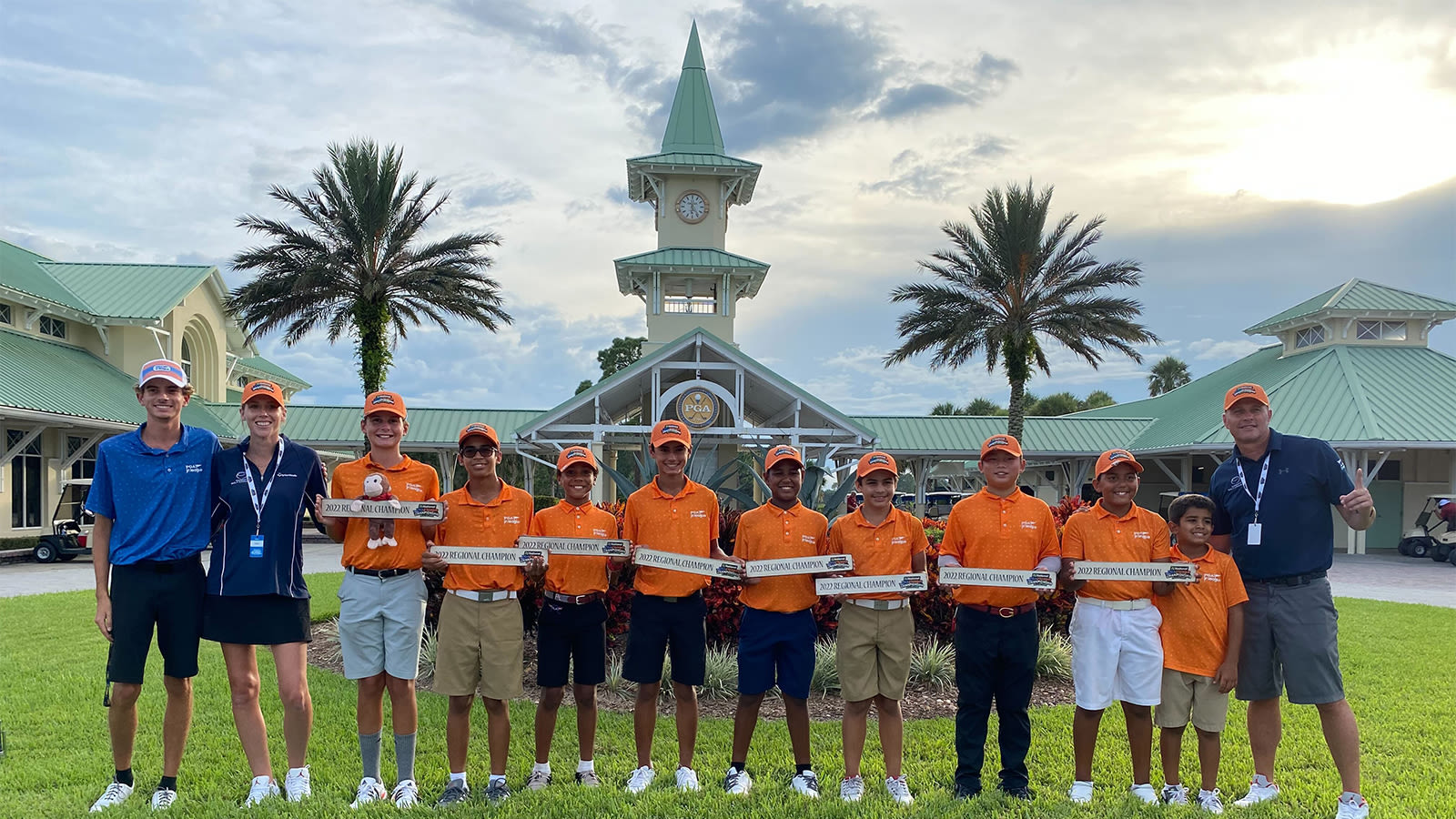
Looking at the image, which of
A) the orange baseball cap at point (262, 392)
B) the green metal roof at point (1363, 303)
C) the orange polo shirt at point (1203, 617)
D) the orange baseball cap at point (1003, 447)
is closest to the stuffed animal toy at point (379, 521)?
the orange baseball cap at point (262, 392)

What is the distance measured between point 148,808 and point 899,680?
159 inches

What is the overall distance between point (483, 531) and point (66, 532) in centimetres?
2089

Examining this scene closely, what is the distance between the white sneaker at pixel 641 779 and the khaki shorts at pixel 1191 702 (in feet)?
9.29

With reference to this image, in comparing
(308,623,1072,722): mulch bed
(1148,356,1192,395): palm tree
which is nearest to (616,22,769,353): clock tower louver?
(308,623,1072,722): mulch bed

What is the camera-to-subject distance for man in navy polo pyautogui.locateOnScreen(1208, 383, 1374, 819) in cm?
475

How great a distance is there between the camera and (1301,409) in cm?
2423

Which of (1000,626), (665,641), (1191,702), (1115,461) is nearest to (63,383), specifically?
(665,641)

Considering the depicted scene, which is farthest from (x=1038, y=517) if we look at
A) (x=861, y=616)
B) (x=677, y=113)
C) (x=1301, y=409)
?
(x=677, y=113)

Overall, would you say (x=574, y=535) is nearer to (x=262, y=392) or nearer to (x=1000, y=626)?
(x=262, y=392)

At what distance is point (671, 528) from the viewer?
17.1 ft

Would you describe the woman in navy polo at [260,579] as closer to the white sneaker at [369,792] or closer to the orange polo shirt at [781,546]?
the white sneaker at [369,792]

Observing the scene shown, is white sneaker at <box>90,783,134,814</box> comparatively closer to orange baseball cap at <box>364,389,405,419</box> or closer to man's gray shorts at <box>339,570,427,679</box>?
man's gray shorts at <box>339,570,427,679</box>

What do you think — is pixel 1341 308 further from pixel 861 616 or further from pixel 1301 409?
pixel 861 616

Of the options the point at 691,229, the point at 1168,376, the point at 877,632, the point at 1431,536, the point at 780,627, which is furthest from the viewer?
the point at 1168,376
